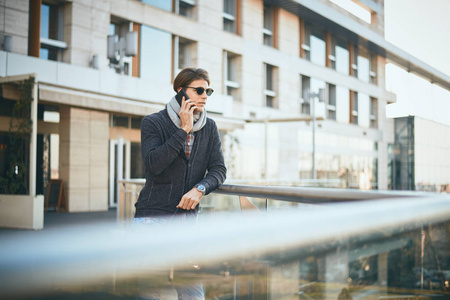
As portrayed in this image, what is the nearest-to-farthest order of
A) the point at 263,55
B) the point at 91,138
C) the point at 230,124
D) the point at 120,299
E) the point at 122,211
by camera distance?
the point at 120,299, the point at 122,211, the point at 91,138, the point at 230,124, the point at 263,55

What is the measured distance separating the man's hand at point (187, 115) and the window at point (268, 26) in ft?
75.9

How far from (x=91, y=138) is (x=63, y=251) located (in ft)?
50.4

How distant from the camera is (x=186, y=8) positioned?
20031mm

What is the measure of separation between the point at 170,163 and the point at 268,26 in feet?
78.1

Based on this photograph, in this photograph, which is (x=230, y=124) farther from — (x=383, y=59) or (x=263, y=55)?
(x=383, y=59)

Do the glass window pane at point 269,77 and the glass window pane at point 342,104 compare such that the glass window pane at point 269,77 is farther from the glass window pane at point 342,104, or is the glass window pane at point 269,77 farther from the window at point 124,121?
the window at point 124,121

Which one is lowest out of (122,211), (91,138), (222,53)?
(122,211)

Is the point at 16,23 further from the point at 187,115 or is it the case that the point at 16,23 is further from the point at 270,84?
the point at 270,84

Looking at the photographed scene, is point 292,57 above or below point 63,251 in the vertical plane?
above

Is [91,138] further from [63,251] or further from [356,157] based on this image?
[356,157]

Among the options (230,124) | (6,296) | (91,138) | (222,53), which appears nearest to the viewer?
(6,296)

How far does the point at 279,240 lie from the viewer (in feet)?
4.31

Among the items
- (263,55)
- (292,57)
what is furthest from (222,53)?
(292,57)

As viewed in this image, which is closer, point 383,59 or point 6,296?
point 6,296
